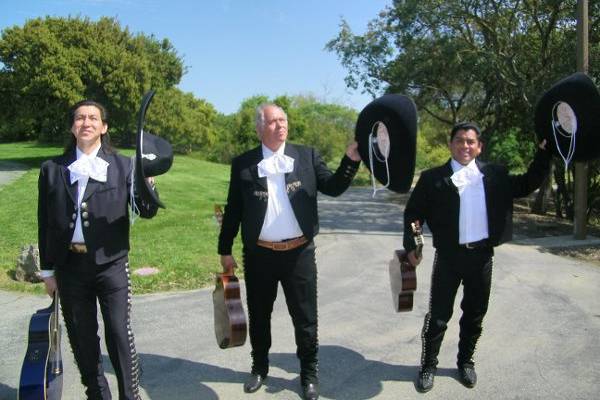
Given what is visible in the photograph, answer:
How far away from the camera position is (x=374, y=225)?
12398 mm

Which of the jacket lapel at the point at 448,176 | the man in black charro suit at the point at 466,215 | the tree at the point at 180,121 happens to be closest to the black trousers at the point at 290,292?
the man in black charro suit at the point at 466,215

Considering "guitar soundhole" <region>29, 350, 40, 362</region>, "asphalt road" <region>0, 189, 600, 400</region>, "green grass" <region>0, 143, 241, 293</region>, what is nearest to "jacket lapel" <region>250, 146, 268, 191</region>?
"asphalt road" <region>0, 189, 600, 400</region>

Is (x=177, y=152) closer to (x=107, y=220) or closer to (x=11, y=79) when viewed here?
(x=11, y=79)

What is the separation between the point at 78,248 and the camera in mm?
2992

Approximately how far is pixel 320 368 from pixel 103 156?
7.68ft

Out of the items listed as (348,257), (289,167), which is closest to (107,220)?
(289,167)

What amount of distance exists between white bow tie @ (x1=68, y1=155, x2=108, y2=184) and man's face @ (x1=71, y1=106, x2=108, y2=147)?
0.11m

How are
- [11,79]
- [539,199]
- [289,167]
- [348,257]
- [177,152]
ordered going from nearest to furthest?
[289,167]
[348,257]
[539,199]
[11,79]
[177,152]

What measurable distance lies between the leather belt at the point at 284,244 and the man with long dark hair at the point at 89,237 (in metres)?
0.77

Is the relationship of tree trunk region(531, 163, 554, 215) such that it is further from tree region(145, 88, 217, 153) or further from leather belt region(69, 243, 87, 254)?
tree region(145, 88, 217, 153)

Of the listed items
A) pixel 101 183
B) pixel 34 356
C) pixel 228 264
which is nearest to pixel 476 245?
pixel 228 264

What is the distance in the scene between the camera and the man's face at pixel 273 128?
3391 millimetres

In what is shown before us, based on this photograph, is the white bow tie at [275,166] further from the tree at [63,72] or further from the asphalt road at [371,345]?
the tree at [63,72]

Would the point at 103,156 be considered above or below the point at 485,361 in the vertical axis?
above
